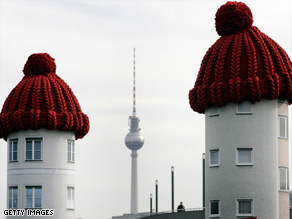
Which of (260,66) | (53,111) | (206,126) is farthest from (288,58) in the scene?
(53,111)

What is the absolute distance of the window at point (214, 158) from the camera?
6053 cm

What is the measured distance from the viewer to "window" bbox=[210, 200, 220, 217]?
5984cm

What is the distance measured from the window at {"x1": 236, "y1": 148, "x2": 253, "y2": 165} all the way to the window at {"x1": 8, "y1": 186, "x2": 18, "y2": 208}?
18473 mm

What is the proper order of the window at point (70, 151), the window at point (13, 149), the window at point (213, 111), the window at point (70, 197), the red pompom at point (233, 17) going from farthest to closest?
the window at point (70, 151)
the window at point (70, 197)
the window at point (13, 149)
the red pompom at point (233, 17)
the window at point (213, 111)

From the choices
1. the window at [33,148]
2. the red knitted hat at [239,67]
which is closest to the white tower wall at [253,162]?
the red knitted hat at [239,67]

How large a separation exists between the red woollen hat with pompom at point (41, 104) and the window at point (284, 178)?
1731cm

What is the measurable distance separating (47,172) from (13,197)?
3323 millimetres

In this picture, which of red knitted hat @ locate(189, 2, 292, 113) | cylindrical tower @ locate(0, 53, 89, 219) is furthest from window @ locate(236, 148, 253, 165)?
cylindrical tower @ locate(0, 53, 89, 219)

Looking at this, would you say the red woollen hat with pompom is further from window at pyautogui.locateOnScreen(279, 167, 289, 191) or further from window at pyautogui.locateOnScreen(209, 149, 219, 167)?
window at pyautogui.locateOnScreen(279, 167, 289, 191)

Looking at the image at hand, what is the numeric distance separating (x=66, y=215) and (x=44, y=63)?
1213 centimetres

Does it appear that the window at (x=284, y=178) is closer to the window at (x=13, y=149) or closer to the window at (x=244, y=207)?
the window at (x=244, y=207)

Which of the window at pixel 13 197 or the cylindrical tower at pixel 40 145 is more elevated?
the cylindrical tower at pixel 40 145

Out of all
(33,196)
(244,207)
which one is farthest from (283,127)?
(33,196)

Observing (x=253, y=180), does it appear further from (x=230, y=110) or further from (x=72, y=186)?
(x=72, y=186)
